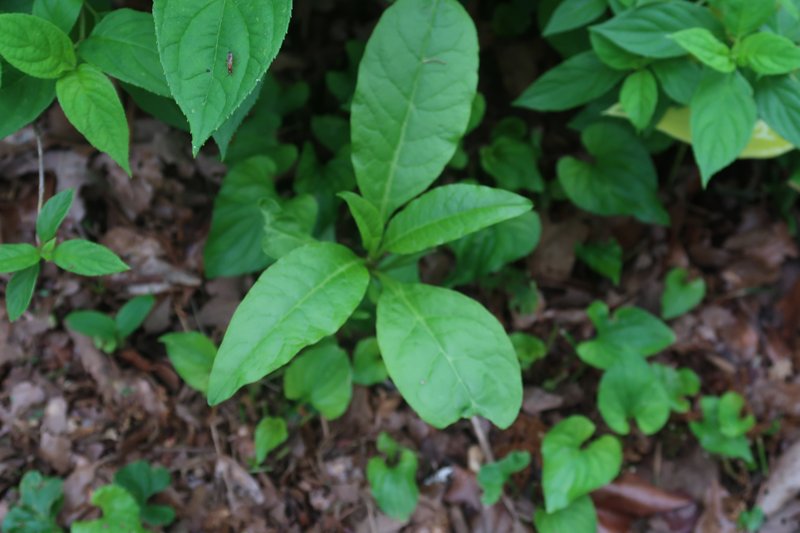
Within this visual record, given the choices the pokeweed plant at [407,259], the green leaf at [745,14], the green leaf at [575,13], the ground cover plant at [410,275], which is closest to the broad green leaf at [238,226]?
the ground cover plant at [410,275]

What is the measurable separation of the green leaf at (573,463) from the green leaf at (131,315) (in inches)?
49.7

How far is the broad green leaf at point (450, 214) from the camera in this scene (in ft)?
4.99

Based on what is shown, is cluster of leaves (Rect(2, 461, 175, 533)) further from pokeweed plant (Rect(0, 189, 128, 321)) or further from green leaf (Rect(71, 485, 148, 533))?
pokeweed plant (Rect(0, 189, 128, 321))

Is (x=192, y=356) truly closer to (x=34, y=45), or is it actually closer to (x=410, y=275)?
(x=410, y=275)

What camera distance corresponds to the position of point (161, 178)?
7.68 ft

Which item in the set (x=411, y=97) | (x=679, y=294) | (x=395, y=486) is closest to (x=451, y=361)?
(x=411, y=97)

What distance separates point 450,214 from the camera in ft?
5.18

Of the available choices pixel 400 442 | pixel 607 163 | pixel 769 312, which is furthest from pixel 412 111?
pixel 769 312

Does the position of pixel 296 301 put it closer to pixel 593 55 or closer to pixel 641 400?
pixel 593 55

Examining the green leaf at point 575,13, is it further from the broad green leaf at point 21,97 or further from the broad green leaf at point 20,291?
the broad green leaf at point 20,291

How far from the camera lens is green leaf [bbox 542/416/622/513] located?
202 cm

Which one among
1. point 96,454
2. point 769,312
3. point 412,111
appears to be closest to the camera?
Answer: point 412,111

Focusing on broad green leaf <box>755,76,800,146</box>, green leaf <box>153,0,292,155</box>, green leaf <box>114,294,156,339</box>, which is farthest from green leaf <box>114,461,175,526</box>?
broad green leaf <box>755,76,800,146</box>

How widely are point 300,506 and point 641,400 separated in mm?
1101
